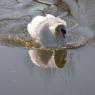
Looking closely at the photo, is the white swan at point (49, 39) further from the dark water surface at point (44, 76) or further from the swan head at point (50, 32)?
the dark water surface at point (44, 76)

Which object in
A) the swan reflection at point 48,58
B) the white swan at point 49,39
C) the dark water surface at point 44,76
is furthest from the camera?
the white swan at point 49,39

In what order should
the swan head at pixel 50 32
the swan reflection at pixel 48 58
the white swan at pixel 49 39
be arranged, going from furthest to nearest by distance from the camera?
1. the swan head at pixel 50 32
2. the white swan at pixel 49 39
3. the swan reflection at pixel 48 58

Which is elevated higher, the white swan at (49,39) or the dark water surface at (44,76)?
the white swan at (49,39)

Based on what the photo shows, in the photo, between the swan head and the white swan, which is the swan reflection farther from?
the swan head

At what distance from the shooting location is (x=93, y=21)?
12797 millimetres

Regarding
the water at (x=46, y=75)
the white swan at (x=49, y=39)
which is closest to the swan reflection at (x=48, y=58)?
the white swan at (x=49, y=39)

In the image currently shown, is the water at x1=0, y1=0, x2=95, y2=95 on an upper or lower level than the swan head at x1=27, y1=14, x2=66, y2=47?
lower

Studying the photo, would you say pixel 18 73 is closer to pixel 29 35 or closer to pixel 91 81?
pixel 91 81

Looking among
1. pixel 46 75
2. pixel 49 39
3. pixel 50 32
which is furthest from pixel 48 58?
pixel 46 75

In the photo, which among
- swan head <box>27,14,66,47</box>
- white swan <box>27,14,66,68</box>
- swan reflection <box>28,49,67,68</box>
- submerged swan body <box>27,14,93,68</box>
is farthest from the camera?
swan head <box>27,14,66,47</box>

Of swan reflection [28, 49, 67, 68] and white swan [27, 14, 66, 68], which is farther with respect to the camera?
white swan [27, 14, 66, 68]

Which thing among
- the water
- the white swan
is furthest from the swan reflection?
the water

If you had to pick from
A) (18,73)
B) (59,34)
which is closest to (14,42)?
(59,34)

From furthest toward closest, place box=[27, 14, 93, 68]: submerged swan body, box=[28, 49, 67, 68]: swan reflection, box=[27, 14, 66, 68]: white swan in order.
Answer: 1. box=[27, 14, 66, 68]: white swan
2. box=[27, 14, 93, 68]: submerged swan body
3. box=[28, 49, 67, 68]: swan reflection
